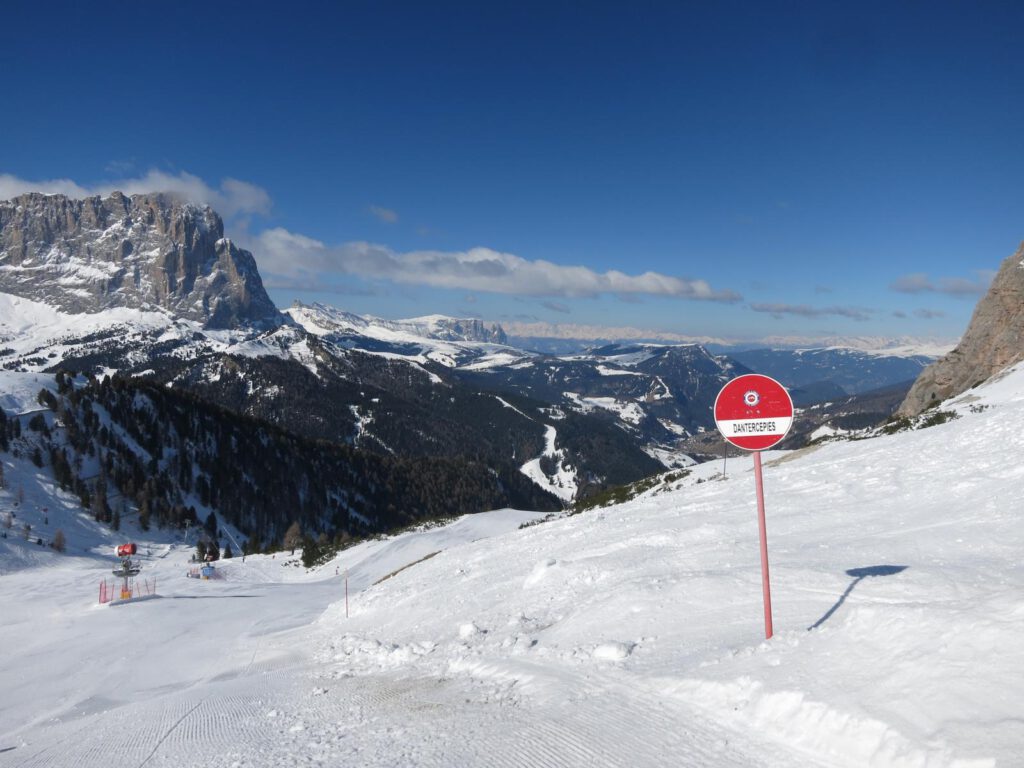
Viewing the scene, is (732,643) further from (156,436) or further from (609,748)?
(156,436)

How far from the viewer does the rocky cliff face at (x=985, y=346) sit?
4916cm

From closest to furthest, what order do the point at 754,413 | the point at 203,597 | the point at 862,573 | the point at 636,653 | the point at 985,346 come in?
1. the point at 754,413
2. the point at 636,653
3. the point at 862,573
4. the point at 203,597
5. the point at 985,346

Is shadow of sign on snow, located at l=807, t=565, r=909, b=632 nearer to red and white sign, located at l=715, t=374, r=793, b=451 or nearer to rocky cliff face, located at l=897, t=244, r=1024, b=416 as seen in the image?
red and white sign, located at l=715, t=374, r=793, b=451

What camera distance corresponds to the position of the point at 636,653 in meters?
8.64

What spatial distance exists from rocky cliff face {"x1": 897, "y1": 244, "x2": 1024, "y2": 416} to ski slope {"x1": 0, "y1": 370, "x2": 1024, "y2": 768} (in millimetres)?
36342

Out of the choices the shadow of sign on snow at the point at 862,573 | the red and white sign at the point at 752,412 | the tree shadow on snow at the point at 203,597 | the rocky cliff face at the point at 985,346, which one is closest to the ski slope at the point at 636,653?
the shadow of sign on snow at the point at 862,573

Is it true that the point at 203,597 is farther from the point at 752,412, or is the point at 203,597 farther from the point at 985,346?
the point at 985,346

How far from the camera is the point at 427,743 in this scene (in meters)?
6.82

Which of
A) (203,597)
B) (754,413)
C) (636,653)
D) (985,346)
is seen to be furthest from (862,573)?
(985,346)

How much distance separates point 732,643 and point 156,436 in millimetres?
114369

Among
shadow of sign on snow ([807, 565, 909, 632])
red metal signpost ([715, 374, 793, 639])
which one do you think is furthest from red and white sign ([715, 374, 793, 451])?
shadow of sign on snow ([807, 565, 909, 632])

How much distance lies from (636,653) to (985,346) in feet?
195

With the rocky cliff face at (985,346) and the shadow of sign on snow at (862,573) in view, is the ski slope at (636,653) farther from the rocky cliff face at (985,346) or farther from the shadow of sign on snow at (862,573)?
the rocky cliff face at (985,346)

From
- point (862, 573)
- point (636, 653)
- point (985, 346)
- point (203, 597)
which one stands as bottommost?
point (203, 597)
